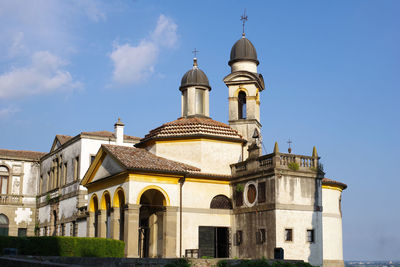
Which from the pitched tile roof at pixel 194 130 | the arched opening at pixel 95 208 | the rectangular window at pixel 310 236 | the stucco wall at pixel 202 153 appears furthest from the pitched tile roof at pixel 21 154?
the rectangular window at pixel 310 236

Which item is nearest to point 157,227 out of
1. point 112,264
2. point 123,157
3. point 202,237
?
point 202,237

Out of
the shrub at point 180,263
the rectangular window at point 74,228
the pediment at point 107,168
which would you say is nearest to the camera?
the shrub at point 180,263

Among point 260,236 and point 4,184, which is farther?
point 4,184

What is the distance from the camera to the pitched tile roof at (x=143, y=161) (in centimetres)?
2950

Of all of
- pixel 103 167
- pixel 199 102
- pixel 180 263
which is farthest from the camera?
pixel 199 102

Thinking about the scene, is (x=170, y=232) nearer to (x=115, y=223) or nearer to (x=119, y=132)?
(x=115, y=223)

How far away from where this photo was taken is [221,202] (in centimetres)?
3225

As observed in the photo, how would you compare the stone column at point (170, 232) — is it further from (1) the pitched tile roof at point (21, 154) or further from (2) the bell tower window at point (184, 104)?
(1) the pitched tile roof at point (21, 154)

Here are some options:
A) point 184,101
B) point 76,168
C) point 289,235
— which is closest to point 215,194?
point 289,235

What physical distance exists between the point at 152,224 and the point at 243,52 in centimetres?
1342

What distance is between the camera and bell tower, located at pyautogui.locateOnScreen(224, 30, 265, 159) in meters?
36.3

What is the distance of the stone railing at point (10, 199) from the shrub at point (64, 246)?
1004 inches

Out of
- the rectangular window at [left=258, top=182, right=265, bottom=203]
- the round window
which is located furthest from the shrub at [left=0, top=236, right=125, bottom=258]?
the rectangular window at [left=258, top=182, right=265, bottom=203]

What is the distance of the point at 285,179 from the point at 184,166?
630 cm
